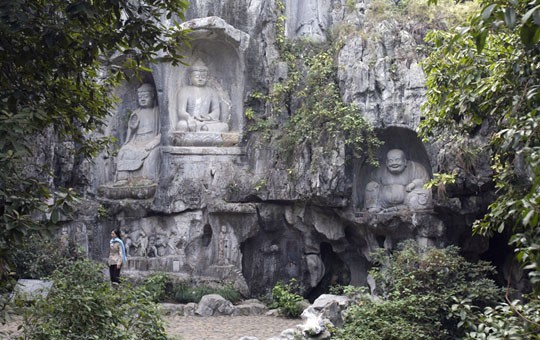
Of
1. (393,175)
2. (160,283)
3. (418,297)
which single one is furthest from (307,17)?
(418,297)

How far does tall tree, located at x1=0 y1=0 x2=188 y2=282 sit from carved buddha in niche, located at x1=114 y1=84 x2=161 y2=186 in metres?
9.06

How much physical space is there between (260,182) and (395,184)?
2.74 metres

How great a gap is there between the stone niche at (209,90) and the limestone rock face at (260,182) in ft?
0.10

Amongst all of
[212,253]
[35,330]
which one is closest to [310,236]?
[212,253]

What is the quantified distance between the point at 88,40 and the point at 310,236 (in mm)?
9621

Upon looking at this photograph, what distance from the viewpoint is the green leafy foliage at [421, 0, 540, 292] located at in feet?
17.4

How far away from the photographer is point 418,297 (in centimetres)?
1124

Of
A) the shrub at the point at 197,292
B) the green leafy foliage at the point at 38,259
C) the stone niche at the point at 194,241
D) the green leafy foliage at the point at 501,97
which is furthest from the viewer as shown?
the stone niche at the point at 194,241

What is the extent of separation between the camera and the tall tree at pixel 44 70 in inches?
235

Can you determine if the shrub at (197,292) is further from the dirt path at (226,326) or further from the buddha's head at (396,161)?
the buddha's head at (396,161)

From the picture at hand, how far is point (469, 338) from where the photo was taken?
260 inches

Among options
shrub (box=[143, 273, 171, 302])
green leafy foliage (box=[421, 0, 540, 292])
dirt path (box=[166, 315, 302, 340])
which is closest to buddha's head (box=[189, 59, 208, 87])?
shrub (box=[143, 273, 171, 302])

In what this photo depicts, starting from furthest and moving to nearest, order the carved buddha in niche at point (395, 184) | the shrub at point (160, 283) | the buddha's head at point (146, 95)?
the buddha's head at point (146, 95)
the carved buddha in niche at point (395, 184)
the shrub at point (160, 283)

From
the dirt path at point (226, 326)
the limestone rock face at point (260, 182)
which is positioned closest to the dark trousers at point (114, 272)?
the dirt path at point (226, 326)
